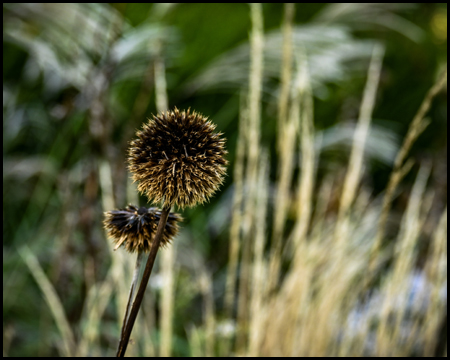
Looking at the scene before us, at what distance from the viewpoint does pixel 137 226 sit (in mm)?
Answer: 373

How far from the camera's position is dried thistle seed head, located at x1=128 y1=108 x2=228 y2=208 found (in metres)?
0.36

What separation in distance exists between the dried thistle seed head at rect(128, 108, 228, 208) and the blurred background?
1.78 ft

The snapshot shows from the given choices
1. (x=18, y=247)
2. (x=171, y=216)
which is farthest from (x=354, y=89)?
(x=171, y=216)

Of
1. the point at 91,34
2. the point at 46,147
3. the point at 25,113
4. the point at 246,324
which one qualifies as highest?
the point at 91,34

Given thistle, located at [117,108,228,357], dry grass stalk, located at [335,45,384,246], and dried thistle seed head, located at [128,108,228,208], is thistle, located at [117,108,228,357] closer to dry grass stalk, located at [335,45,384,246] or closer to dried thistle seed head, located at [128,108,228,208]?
dried thistle seed head, located at [128,108,228,208]

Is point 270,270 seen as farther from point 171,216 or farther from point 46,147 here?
point 46,147

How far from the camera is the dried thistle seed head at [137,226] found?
37 centimetres

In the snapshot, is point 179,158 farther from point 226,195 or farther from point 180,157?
point 226,195

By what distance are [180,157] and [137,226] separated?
7 centimetres

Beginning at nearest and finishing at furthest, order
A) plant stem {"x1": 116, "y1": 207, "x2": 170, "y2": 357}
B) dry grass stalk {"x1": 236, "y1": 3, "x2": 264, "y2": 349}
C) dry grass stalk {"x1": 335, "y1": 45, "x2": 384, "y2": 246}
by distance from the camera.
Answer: plant stem {"x1": 116, "y1": 207, "x2": 170, "y2": 357} → dry grass stalk {"x1": 236, "y1": 3, "x2": 264, "y2": 349} → dry grass stalk {"x1": 335, "y1": 45, "x2": 384, "y2": 246}

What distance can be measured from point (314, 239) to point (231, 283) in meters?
0.28

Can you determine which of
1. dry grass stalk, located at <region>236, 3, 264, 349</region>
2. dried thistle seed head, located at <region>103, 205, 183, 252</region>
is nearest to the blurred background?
dry grass stalk, located at <region>236, 3, 264, 349</region>

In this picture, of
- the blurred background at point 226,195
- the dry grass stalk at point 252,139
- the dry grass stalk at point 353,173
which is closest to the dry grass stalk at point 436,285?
the blurred background at point 226,195

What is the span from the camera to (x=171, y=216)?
0.38 metres
